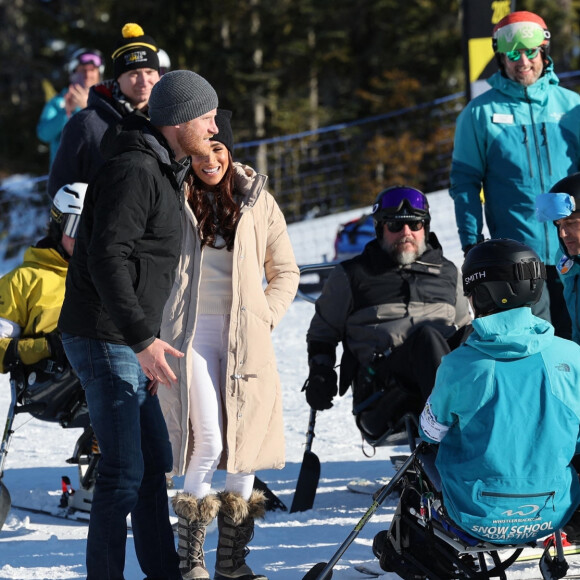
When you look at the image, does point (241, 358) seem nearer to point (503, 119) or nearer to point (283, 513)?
point (283, 513)

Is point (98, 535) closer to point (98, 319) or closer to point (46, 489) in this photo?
point (98, 319)

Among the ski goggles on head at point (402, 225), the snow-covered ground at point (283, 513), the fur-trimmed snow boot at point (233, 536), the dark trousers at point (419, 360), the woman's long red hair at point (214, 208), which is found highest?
the woman's long red hair at point (214, 208)

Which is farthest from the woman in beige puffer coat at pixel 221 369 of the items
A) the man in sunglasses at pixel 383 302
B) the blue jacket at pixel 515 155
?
the blue jacket at pixel 515 155

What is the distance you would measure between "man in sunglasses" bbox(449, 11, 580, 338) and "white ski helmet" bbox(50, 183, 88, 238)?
168cm

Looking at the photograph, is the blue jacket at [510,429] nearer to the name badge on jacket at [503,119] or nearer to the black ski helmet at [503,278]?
the black ski helmet at [503,278]

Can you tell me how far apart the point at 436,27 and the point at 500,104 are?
18.9 metres

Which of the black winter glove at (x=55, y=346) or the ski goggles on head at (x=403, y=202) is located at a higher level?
the ski goggles on head at (x=403, y=202)

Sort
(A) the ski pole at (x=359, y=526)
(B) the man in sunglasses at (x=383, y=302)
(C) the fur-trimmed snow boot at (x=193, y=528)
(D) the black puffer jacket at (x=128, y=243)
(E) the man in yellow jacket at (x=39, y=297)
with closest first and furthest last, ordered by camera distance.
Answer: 1. (D) the black puffer jacket at (x=128, y=243)
2. (A) the ski pole at (x=359, y=526)
3. (C) the fur-trimmed snow boot at (x=193, y=528)
4. (E) the man in yellow jacket at (x=39, y=297)
5. (B) the man in sunglasses at (x=383, y=302)

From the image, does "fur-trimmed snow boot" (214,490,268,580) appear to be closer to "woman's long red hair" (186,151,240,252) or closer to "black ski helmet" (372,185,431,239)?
"woman's long red hair" (186,151,240,252)

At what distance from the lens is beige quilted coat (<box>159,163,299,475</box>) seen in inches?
150

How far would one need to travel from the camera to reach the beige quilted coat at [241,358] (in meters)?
3.80

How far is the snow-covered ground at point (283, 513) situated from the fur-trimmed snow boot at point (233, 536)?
18 centimetres

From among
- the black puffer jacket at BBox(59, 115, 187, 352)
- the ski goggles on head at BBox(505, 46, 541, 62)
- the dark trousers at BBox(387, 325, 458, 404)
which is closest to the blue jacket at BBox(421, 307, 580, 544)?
the black puffer jacket at BBox(59, 115, 187, 352)

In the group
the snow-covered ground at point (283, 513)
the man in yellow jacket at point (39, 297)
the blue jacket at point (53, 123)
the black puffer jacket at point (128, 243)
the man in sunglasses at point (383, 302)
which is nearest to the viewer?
the black puffer jacket at point (128, 243)
